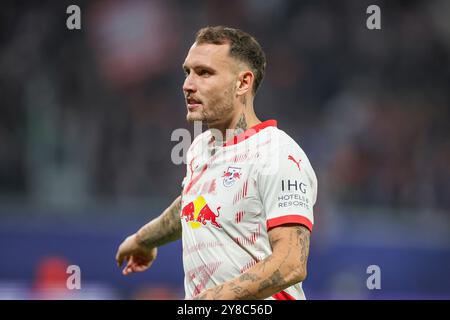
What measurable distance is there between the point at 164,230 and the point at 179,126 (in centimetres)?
607

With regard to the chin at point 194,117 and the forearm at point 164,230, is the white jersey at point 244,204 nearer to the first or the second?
the chin at point 194,117

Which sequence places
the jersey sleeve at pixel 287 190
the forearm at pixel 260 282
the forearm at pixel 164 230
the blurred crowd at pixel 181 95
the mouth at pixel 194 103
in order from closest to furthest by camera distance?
the forearm at pixel 260 282 < the jersey sleeve at pixel 287 190 < the mouth at pixel 194 103 < the forearm at pixel 164 230 < the blurred crowd at pixel 181 95

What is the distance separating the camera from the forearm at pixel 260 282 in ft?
10.5

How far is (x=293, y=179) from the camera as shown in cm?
337

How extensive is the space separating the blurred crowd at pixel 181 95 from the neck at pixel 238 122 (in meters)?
5.47

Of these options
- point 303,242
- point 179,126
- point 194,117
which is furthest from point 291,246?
point 179,126

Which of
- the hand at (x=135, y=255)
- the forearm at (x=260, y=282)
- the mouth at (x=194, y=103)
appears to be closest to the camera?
the forearm at (x=260, y=282)

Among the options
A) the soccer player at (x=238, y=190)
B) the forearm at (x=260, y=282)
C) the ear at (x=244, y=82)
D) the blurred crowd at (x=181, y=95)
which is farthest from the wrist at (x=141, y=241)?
the blurred crowd at (x=181, y=95)

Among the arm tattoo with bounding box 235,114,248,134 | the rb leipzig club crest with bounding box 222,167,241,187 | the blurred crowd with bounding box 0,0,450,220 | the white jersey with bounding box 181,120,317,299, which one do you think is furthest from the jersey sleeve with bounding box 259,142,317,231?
the blurred crowd with bounding box 0,0,450,220

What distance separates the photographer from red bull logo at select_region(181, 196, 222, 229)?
3.55 metres

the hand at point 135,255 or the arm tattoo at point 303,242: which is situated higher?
the hand at point 135,255

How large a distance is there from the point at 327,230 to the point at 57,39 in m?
4.18

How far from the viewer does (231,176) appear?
141 inches
